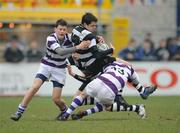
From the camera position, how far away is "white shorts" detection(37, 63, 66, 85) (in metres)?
16.5

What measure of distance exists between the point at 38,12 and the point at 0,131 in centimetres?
2235

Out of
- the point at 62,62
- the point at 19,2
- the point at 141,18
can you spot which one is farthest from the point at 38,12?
the point at 62,62

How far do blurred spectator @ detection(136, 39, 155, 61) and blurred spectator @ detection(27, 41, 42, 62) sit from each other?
3.50 metres

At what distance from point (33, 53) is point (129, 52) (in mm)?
3397

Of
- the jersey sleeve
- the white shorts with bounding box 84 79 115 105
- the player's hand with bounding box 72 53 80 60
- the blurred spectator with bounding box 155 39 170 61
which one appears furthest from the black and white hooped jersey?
the blurred spectator with bounding box 155 39 170 61

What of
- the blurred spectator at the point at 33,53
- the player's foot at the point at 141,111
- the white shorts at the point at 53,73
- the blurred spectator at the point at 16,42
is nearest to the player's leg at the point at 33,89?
the white shorts at the point at 53,73

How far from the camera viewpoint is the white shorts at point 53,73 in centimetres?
1652

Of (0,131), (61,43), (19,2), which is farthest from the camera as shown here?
(19,2)

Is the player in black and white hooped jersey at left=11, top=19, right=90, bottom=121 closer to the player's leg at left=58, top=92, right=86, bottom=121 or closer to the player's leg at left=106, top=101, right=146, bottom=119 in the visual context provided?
the player's leg at left=58, top=92, right=86, bottom=121

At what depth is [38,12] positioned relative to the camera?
3594 cm

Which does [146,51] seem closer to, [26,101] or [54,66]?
[54,66]

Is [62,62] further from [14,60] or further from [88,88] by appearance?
[14,60]

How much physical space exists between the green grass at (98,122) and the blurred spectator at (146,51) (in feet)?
24.6

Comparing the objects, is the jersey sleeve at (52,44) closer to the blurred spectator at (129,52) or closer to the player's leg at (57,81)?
the player's leg at (57,81)
